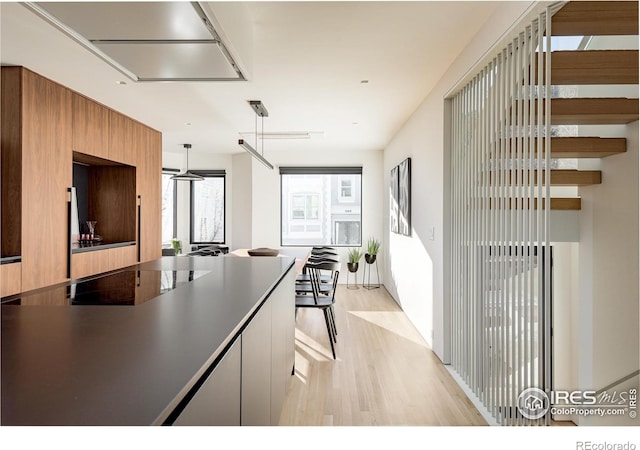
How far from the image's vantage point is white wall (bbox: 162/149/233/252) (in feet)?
24.9

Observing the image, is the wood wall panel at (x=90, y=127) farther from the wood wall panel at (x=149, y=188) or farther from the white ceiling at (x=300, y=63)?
the wood wall panel at (x=149, y=188)

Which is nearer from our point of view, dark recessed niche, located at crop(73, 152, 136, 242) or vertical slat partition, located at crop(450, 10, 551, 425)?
vertical slat partition, located at crop(450, 10, 551, 425)

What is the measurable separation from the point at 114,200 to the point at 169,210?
2687mm

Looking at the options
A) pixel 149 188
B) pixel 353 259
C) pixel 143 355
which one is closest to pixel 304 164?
pixel 353 259

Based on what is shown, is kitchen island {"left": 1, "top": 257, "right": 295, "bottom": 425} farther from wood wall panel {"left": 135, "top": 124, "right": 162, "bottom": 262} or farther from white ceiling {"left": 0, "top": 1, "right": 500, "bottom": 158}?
wood wall panel {"left": 135, "top": 124, "right": 162, "bottom": 262}

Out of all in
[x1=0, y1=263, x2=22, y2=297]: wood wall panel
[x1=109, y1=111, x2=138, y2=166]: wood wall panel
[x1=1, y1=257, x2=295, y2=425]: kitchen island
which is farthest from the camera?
[x1=109, y1=111, x2=138, y2=166]: wood wall panel

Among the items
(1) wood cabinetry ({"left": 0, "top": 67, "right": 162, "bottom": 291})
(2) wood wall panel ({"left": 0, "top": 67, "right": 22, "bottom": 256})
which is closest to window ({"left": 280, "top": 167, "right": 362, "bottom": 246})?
(1) wood cabinetry ({"left": 0, "top": 67, "right": 162, "bottom": 291})

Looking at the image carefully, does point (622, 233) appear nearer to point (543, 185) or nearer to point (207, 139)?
point (543, 185)

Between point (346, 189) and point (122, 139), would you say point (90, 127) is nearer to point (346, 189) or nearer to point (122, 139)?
point (122, 139)

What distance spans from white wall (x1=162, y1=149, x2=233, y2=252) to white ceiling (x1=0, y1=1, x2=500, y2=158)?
2.17 m

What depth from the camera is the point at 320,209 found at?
7.68 metres

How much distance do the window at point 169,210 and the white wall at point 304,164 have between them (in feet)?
5.28

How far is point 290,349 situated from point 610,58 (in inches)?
98.2

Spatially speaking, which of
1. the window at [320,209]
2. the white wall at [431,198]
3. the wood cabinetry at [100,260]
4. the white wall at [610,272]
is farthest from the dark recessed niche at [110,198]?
the white wall at [610,272]
